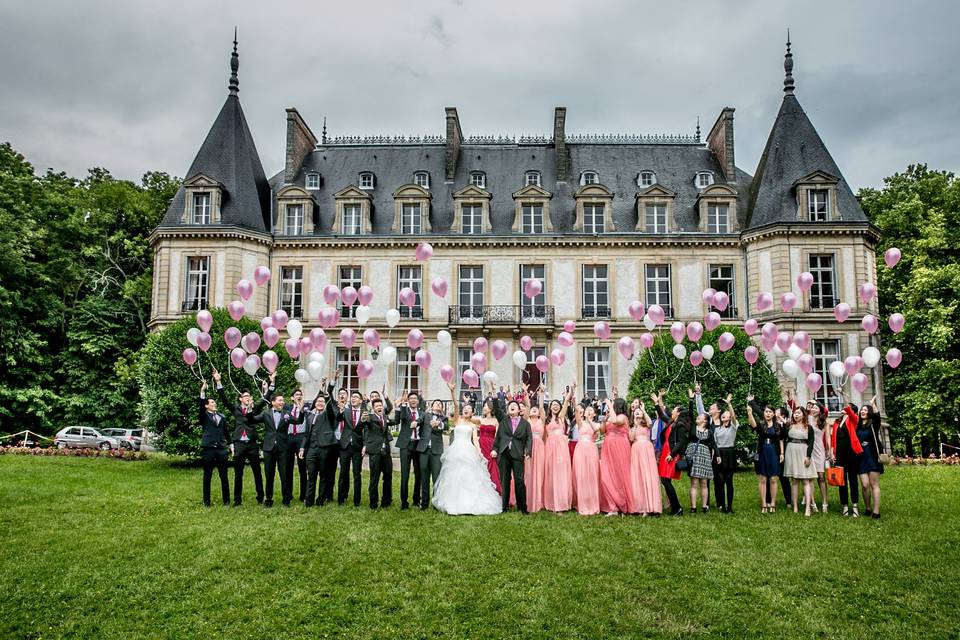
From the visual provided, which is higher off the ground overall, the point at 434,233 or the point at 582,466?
the point at 434,233

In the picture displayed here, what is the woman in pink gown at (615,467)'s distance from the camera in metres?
10.8

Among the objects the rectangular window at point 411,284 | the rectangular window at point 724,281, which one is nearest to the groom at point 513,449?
the rectangular window at point 411,284

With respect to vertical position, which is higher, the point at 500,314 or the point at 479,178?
the point at 479,178

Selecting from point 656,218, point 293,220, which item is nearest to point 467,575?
point 656,218

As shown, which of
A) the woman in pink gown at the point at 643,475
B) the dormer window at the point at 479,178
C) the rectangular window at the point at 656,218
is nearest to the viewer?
the woman in pink gown at the point at 643,475

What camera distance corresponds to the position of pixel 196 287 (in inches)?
1025

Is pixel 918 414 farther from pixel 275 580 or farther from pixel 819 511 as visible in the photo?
pixel 275 580

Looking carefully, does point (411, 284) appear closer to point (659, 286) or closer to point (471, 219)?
point (471, 219)

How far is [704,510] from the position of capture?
11.0 metres

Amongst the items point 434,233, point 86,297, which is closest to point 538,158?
point 434,233

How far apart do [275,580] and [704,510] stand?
6.68 meters

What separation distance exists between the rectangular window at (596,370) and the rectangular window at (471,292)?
4.38 meters

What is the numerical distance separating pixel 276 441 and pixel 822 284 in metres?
20.7

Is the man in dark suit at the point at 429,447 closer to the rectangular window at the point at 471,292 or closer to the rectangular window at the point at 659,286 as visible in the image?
the rectangular window at the point at 471,292
